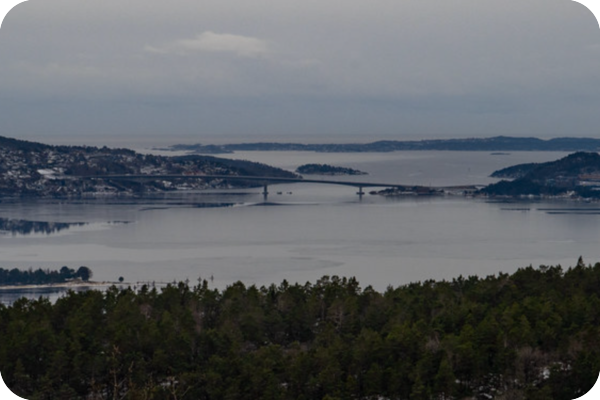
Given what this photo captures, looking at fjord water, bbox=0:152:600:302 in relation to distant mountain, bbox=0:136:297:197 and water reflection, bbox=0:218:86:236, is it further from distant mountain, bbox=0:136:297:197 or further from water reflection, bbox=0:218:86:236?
distant mountain, bbox=0:136:297:197

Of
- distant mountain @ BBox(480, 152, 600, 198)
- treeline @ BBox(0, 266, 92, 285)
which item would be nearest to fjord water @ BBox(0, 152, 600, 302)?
treeline @ BBox(0, 266, 92, 285)

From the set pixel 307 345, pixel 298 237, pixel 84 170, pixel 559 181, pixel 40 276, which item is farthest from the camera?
pixel 84 170

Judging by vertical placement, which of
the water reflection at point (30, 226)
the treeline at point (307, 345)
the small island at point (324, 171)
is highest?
the small island at point (324, 171)

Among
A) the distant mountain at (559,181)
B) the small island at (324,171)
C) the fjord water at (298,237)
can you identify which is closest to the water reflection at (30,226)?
the fjord water at (298,237)

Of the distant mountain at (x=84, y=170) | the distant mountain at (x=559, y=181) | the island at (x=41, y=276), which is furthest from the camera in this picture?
the distant mountain at (x=84, y=170)

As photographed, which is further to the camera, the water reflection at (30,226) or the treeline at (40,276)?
the water reflection at (30,226)

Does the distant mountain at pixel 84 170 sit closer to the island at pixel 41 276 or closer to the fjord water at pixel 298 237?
the fjord water at pixel 298 237

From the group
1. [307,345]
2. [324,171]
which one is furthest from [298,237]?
[324,171]

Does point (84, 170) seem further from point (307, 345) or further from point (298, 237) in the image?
point (307, 345)
